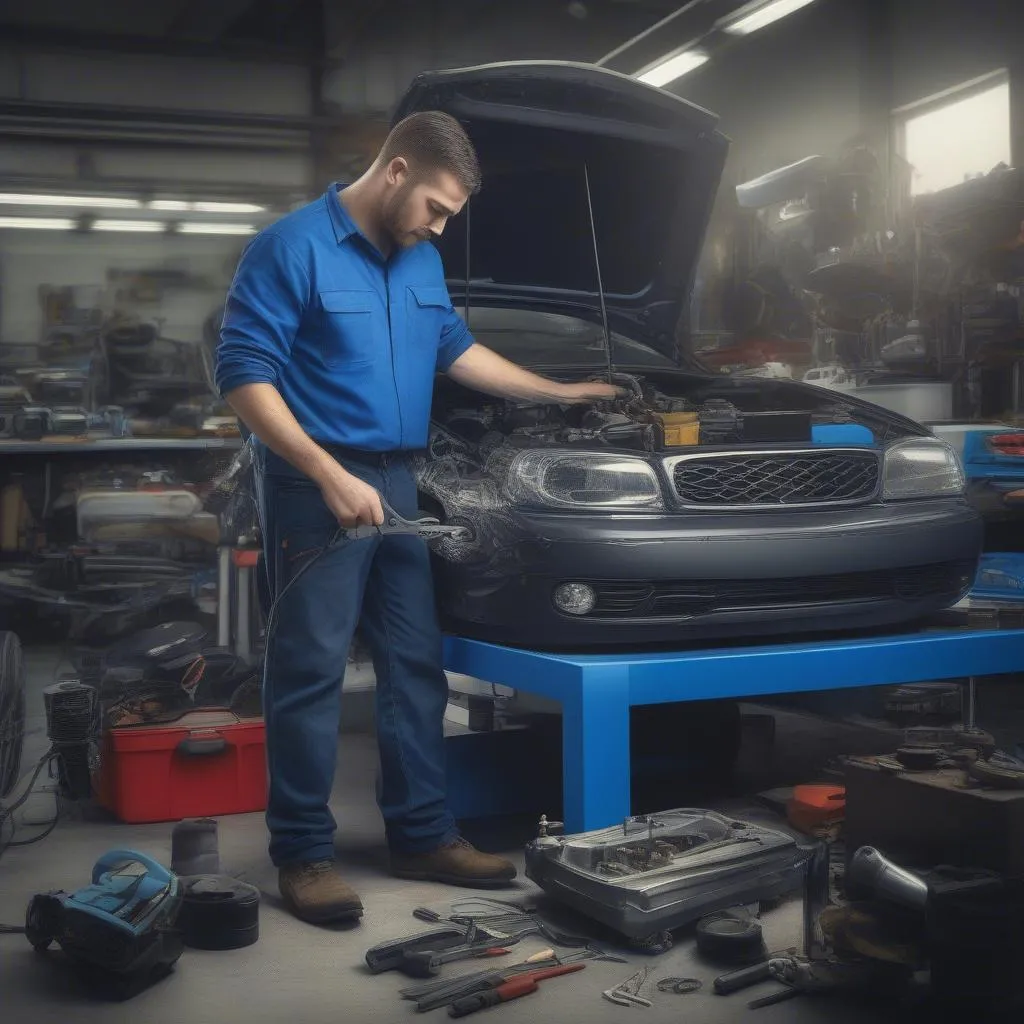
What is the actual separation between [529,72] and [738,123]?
2998 millimetres

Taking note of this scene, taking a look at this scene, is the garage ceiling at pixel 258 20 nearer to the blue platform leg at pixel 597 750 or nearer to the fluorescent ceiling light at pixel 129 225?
the fluorescent ceiling light at pixel 129 225

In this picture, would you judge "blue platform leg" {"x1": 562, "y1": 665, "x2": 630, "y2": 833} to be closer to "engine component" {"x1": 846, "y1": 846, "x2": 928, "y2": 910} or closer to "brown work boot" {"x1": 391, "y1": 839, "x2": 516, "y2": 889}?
"brown work boot" {"x1": 391, "y1": 839, "x2": 516, "y2": 889}

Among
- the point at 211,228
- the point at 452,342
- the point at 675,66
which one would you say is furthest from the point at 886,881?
the point at 211,228

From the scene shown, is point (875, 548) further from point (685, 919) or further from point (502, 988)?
point (502, 988)

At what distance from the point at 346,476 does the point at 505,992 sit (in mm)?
837

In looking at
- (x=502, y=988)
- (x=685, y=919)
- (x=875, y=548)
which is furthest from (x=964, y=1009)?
(x=875, y=548)

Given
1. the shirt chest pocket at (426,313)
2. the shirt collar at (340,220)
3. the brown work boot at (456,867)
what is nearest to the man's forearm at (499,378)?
the shirt chest pocket at (426,313)

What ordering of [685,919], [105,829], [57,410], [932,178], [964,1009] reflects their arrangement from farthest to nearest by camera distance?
[57,410] < [932,178] < [105,829] < [685,919] < [964,1009]

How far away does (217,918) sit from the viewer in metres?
2.02

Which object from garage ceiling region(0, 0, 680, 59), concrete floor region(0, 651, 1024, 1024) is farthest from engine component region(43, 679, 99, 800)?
garage ceiling region(0, 0, 680, 59)

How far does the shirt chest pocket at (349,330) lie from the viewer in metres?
2.24

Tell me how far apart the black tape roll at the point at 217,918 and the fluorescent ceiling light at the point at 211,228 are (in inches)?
211

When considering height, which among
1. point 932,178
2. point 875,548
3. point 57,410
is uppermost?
point 932,178

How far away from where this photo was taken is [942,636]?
257cm
